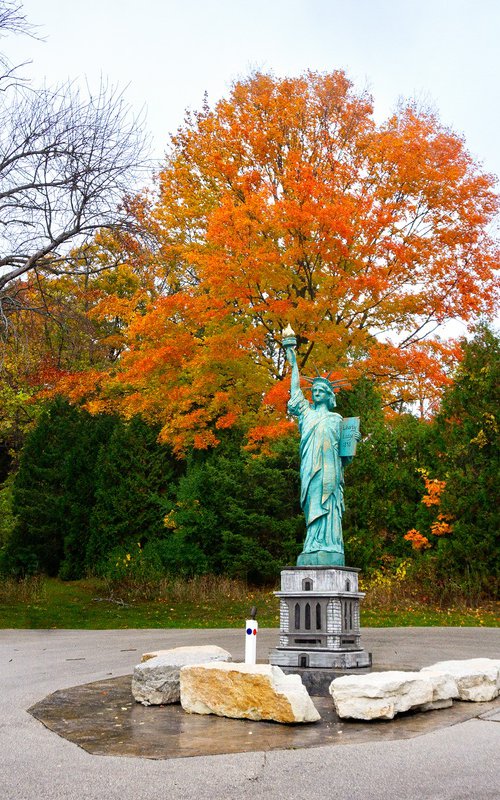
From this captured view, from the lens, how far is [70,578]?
22922 millimetres

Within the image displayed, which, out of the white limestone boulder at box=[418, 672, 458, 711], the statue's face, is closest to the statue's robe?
the statue's face

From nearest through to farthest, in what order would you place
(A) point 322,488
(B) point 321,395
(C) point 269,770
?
(C) point 269,770 → (A) point 322,488 → (B) point 321,395

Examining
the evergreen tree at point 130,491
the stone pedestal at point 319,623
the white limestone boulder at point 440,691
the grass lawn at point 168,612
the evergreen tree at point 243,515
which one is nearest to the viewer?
the white limestone boulder at point 440,691

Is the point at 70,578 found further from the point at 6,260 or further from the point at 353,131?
the point at 353,131

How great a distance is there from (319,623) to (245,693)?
8.23ft

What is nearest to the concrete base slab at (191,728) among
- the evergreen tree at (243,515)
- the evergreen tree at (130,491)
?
the evergreen tree at (243,515)

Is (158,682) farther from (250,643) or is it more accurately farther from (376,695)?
(376,695)

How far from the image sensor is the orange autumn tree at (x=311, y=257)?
16.3m

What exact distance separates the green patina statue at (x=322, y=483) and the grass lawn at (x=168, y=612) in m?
5.18

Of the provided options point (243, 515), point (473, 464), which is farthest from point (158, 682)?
point (243, 515)

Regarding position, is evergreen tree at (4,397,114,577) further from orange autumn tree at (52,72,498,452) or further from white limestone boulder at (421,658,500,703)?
white limestone boulder at (421,658,500,703)

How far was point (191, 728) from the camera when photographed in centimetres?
621

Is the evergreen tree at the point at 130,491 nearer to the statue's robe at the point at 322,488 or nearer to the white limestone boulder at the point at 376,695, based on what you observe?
the statue's robe at the point at 322,488

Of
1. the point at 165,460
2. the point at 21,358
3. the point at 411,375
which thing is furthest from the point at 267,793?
the point at 165,460
